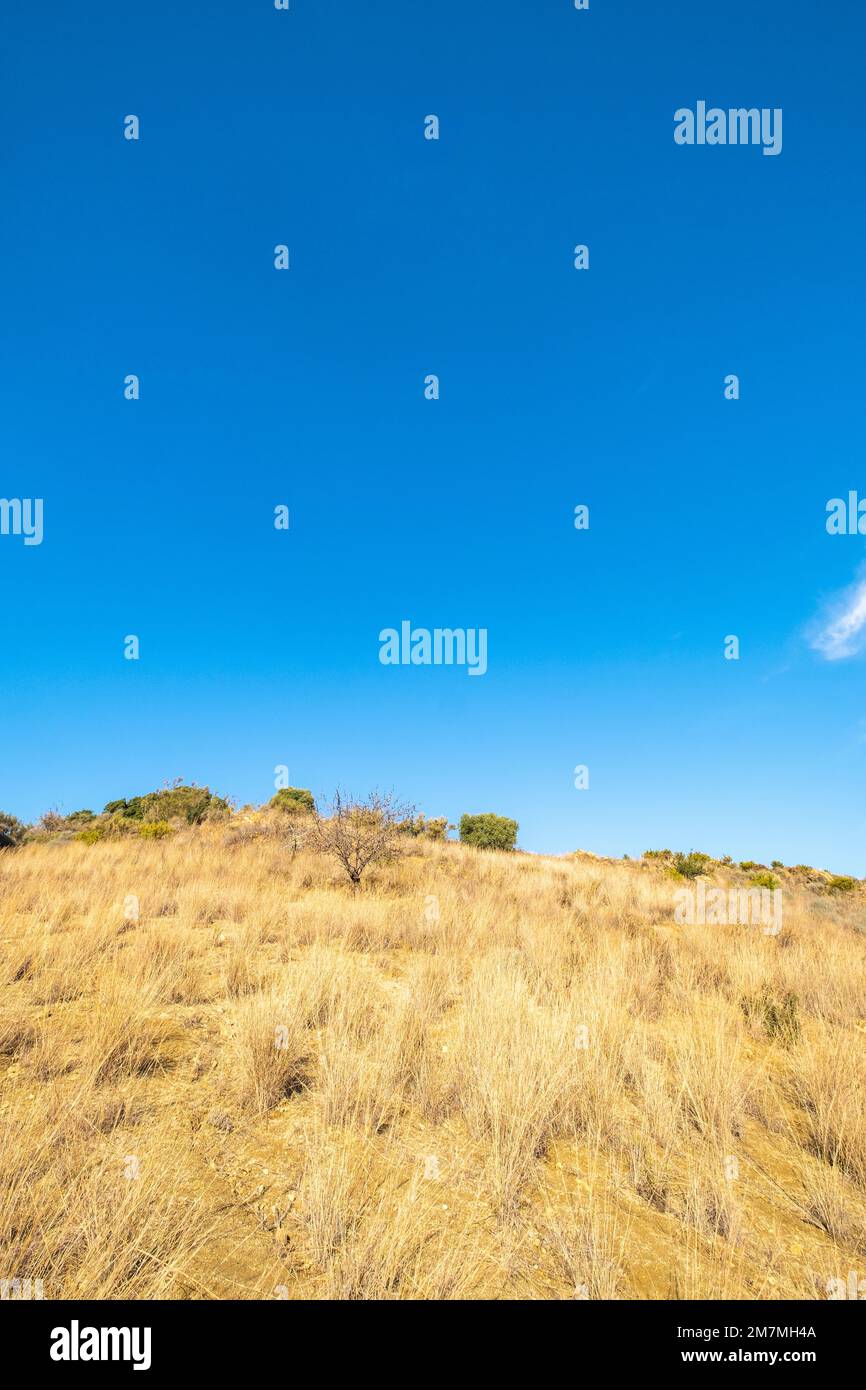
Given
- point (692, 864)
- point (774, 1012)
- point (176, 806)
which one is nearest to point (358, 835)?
point (774, 1012)

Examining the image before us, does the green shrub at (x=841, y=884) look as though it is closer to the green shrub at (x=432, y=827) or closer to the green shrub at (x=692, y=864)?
the green shrub at (x=692, y=864)

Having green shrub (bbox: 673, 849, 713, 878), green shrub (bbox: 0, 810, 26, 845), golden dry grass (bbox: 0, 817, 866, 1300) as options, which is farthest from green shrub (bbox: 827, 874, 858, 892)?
green shrub (bbox: 0, 810, 26, 845)

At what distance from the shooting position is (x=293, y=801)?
1042 inches

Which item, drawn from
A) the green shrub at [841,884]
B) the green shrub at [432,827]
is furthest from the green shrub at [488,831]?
the green shrub at [841,884]

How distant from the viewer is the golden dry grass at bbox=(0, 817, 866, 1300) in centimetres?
282

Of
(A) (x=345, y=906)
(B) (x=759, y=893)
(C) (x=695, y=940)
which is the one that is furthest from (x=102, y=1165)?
(B) (x=759, y=893)

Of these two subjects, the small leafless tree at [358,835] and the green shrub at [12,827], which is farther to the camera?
the green shrub at [12,827]

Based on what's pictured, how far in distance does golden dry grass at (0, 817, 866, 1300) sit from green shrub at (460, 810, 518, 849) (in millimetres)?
21125

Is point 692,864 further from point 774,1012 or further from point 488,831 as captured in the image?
point 774,1012

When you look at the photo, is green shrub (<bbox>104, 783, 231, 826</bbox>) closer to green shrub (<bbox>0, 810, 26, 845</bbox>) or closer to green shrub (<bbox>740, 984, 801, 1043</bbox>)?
green shrub (<bbox>0, 810, 26, 845</bbox>)

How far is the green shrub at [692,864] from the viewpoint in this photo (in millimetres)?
27161

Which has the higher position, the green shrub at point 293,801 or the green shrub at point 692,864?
the green shrub at point 293,801

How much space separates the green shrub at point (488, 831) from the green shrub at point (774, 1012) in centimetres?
2168

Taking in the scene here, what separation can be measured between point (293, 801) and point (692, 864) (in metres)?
20.9
